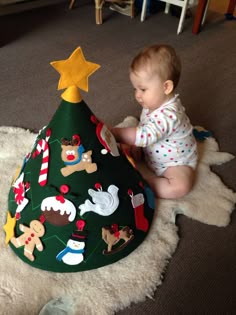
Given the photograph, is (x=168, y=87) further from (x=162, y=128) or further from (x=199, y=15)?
(x=199, y=15)

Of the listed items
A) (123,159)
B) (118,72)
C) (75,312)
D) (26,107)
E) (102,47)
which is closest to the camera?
(75,312)

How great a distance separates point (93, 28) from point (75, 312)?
2.04 metres

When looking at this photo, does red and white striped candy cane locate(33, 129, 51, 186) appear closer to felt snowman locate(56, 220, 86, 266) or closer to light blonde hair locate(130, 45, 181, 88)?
felt snowman locate(56, 220, 86, 266)

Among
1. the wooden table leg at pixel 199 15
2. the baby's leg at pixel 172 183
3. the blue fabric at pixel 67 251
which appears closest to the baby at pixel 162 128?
the baby's leg at pixel 172 183

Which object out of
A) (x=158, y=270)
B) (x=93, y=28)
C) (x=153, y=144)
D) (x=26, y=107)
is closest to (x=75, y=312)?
(x=158, y=270)

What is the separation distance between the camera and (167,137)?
114cm

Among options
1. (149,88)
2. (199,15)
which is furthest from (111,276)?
(199,15)

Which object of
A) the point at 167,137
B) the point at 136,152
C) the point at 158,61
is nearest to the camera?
the point at 158,61

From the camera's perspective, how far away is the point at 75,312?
90cm

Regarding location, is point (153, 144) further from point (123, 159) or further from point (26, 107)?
point (26, 107)

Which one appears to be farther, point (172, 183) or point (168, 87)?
point (172, 183)

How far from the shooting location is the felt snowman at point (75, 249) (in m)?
0.92

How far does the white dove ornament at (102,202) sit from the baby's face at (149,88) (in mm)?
326

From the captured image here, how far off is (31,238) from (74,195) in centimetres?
18
